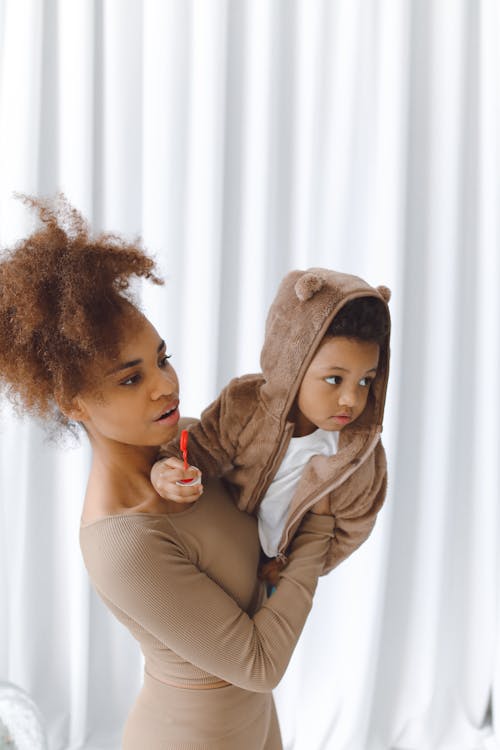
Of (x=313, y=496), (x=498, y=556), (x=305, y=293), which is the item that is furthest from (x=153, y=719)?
(x=498, y=556)

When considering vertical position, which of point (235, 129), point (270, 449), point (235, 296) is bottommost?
point (270, 449)

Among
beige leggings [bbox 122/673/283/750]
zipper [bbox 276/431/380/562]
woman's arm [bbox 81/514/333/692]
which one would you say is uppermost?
zipper [bbox 276/431/380/562]

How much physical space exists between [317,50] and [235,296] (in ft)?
2.23

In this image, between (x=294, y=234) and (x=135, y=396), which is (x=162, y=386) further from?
(x=294, y=234)

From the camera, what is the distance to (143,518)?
992mm

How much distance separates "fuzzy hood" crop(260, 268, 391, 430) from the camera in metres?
1.03

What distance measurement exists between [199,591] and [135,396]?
0.95 feet

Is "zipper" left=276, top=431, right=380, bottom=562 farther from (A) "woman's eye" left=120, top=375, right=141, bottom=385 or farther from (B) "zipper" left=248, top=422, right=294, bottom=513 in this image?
(A) "woman's eye" left=120, top=375, right=141, bottom=385

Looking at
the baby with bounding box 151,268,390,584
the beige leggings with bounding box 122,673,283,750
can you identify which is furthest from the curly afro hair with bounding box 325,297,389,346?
the beige leggings with bounding box 122,673,283,750

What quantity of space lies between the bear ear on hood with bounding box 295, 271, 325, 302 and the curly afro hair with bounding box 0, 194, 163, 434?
0.26 metres

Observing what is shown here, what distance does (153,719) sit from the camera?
3.71 feet

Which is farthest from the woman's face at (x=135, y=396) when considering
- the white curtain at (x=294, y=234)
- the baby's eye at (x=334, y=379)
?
the white curtain at (x=294, y=234)

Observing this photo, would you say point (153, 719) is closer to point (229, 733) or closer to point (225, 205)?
point (229, 733)

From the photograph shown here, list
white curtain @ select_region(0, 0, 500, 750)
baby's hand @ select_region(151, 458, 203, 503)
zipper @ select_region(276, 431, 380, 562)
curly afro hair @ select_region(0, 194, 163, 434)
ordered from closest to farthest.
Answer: curly afro hair @ select_region(0, 194, 163, 434), baby's hand @ select_region(151, 458, 203, 503), zipper @ select_region(276, 431, 380, 562), white curtain @ select_region(0, 0, 500, 750)
